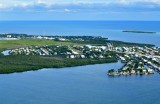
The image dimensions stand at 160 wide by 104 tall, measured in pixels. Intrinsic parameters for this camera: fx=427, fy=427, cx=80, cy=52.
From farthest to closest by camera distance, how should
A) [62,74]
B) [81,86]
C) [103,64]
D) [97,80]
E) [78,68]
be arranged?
[103,64] < [78,68] < [62,74] < [97,80] < [81,86]

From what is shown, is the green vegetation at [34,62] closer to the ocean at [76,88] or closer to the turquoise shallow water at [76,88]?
the ocean at [76,88]

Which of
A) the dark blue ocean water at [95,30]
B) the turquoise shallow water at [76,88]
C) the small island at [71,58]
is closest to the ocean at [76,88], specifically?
the turquoise shallow water at [76,88]

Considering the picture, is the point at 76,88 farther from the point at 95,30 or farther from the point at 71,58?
the point at 95,30

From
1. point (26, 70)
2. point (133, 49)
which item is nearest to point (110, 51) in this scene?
point (133, 49)

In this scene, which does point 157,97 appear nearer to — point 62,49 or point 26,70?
point 26,70

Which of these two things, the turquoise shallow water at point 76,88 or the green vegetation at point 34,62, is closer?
the turquoise shallow water at point 76,88

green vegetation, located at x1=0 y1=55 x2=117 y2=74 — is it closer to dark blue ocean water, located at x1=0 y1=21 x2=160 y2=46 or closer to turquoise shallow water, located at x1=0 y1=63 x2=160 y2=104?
turquoise shallow water, located at x1=0 y1=63 x2=160 y2=104

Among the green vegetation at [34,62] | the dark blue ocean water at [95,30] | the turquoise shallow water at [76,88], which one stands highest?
the dark blue ocean water at [95,30]
